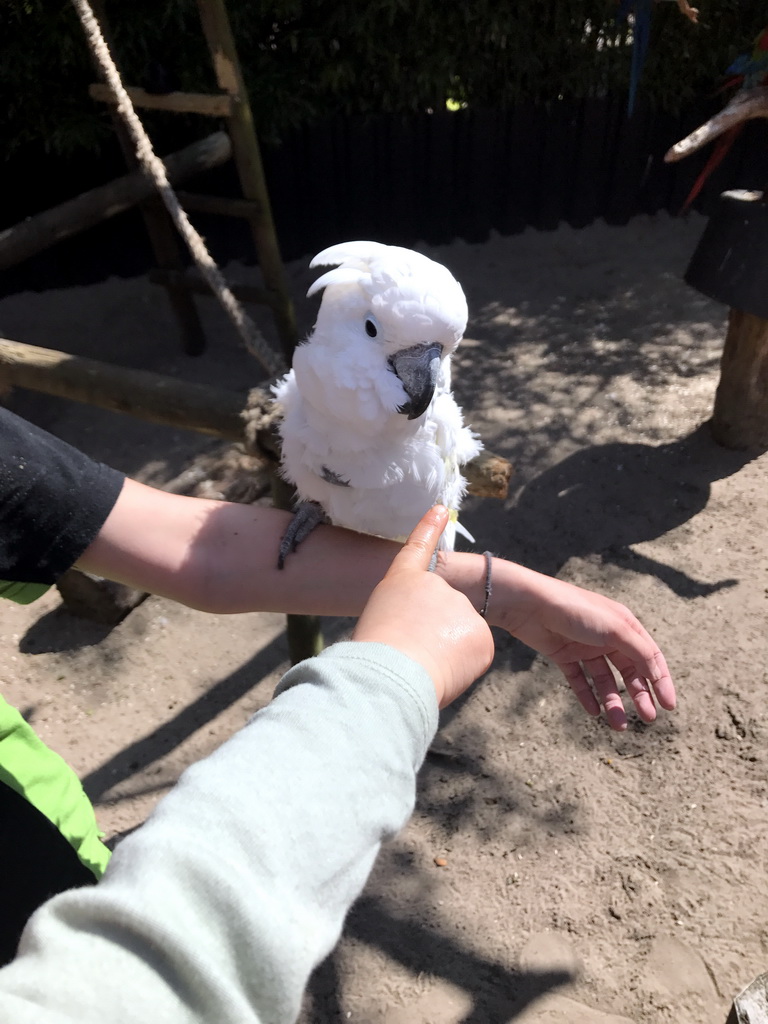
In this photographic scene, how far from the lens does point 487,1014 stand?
154cm

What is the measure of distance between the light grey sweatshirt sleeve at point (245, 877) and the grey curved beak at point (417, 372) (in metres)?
0.66

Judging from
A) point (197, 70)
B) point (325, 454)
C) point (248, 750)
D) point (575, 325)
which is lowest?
point (575, 325)

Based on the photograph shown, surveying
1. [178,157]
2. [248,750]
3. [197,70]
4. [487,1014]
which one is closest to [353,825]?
[248,750]

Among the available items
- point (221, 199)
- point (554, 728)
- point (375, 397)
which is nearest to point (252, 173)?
point (221, 199)

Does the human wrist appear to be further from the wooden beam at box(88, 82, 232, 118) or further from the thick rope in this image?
the wooden beam at box(88, 82, 232, 118)

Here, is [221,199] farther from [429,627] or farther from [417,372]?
[429,627]

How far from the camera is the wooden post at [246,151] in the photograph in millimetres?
2604

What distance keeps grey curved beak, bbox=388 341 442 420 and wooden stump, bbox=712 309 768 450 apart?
210cm

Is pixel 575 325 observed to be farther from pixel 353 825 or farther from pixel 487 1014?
pixel 353 825

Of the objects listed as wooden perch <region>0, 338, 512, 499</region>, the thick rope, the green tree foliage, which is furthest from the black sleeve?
the green tree foliage

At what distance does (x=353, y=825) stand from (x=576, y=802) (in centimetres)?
158

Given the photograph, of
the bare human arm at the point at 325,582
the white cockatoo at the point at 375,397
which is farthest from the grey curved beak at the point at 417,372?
the bare human arm at the point at 325,582

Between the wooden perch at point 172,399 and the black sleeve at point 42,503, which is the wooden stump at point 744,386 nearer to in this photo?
the wooden perch at point 172,399

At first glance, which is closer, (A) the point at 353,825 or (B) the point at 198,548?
(A) the point at 353,825
